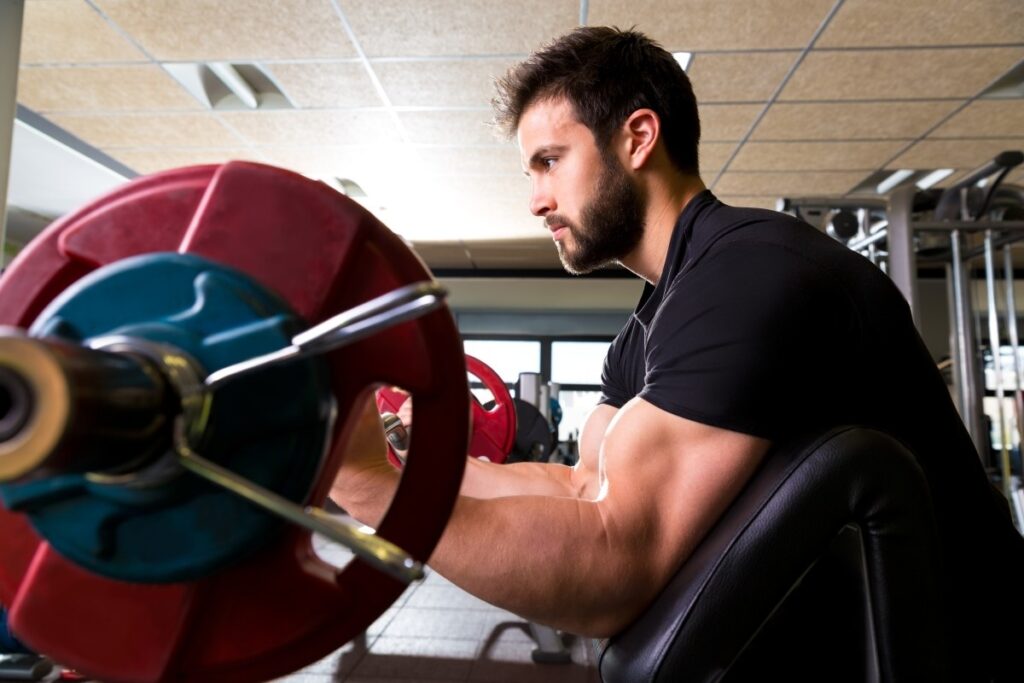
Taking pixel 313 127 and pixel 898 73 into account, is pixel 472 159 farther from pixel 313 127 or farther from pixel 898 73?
pixel 898 73

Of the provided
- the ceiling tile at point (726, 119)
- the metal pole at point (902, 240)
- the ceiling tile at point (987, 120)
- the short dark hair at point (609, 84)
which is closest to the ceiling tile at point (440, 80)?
the ceiling tile at point (726, 119)

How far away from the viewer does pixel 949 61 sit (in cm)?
258

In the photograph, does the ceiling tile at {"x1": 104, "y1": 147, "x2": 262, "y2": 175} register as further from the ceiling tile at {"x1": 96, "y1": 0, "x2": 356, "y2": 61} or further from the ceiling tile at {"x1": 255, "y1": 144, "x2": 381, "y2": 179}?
the ceiling tile at {"x1": 96, "y1": 0, "x2": 356, "y2": 61}

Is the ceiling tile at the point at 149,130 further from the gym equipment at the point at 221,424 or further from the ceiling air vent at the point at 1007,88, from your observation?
the gym equipment at the point at 221,424

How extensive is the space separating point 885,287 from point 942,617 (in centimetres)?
28

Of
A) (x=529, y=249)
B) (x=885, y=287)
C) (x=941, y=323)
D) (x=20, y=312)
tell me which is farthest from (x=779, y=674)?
(x=941, y=323)

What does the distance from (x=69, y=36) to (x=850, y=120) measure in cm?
302

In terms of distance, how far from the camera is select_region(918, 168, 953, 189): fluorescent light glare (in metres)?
3.73

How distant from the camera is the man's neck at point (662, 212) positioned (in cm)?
96

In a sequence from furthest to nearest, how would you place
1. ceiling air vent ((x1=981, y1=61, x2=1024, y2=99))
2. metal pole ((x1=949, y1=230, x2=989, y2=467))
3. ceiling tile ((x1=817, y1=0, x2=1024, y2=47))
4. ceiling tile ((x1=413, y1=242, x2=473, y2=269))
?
ceiling tile ((x1=413, y1=242, x2=473, y2=269)) → ceiling air vent ((x1=981, y1=61, x2=1024, y2=99)) → metal pole ((x1=949, y1=230, x2=989, y2=467)) → ceiling tile ((x1=817, y1=0, x2=1024, y2=47))

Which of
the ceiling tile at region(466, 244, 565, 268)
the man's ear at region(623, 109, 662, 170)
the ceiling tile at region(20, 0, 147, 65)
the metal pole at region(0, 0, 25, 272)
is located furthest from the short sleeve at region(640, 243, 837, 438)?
the ceiling tile at region(466, 244, 565, 268)

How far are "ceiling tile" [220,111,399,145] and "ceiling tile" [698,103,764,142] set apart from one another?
137cm

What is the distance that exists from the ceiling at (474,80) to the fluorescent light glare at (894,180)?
6cm

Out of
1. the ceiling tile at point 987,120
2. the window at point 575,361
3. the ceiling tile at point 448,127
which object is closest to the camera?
the ceiling tile at point 987,120
